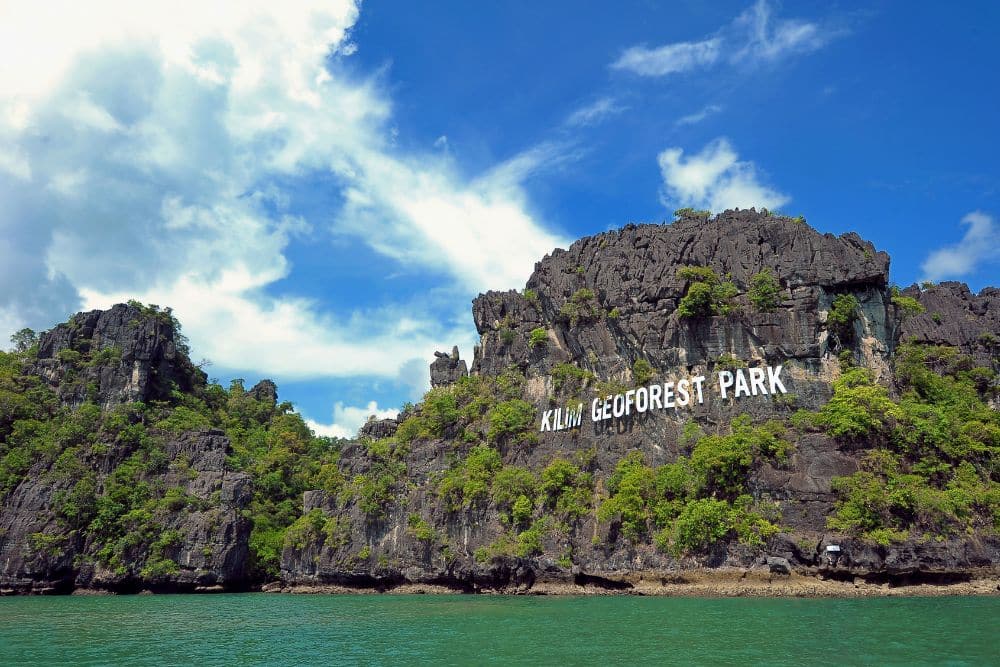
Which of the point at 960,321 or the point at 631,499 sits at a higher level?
the point at 960,321

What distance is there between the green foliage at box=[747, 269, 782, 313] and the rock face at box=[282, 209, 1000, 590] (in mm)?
496

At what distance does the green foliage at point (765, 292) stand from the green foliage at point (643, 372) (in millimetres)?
8445

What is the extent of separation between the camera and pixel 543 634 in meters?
24.1

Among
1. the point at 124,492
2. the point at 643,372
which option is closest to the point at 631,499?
the point at 643,372

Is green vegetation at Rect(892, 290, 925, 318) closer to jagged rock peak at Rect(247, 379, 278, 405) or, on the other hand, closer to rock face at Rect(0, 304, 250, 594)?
rock face at Rect(0, 304, 250, 594)

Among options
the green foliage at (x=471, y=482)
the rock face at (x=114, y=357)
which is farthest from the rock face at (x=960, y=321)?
the rock face at (x=114, y=357)

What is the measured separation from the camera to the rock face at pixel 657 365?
41.5 meters

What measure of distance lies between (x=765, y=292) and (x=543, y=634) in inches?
1276

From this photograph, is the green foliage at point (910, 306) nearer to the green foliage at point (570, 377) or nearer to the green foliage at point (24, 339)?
the green foliage at point (570, 377)

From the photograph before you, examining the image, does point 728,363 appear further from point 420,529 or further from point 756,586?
point 420,529

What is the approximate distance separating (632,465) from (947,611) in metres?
22.7

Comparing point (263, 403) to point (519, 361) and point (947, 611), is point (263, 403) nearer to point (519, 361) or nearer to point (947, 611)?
point (519, 361)

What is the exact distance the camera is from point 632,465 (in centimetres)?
4809

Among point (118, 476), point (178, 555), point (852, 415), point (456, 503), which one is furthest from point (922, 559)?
point (118, 476)
